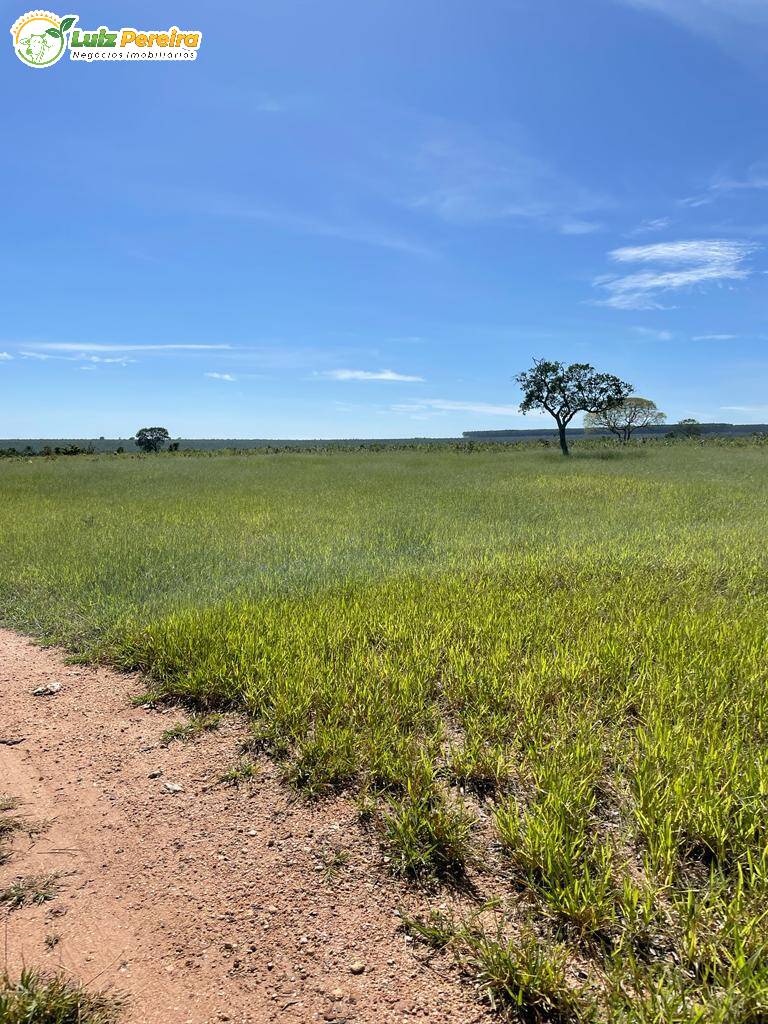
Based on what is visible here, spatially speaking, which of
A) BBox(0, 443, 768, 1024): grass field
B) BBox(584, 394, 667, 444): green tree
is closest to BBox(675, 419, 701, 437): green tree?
BBox(584, 394, 667, 444): green tree

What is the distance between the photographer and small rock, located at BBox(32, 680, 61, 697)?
18.5 feet

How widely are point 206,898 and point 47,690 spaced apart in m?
3.85

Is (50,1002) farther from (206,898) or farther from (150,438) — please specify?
(150,438)

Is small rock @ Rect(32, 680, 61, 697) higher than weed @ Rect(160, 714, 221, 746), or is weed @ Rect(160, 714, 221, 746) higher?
weed @ Rect(160, 714, 221, 746)

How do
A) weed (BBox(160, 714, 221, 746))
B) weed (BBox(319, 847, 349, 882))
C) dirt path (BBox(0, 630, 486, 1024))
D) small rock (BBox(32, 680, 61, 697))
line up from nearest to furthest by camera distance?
dirt path (BBox(0, 630, 486, 1024)), weed (BBox(319, 847, 349, 882)), weed (BBox(160, 714, 221, 746)), small rock (BBox(32, 680, 61, 697))

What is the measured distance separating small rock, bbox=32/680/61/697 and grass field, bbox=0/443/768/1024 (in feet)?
2.32

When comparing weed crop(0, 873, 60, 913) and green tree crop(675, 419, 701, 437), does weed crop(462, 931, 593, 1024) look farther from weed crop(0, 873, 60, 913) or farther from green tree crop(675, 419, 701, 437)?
green tree crop(675, 419, 701, 437)

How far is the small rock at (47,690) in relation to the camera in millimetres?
5637

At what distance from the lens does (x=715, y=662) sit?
5418mm

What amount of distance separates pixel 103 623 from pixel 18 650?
1037mm

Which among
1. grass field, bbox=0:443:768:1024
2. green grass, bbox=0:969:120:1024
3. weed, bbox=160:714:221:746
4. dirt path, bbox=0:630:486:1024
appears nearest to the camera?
green grass, bbox=0:969:120:1024

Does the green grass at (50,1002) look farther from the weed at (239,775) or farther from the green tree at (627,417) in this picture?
the green tree at (627,417)

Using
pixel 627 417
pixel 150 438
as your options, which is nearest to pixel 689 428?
pixel 627 417

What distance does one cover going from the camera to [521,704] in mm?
4539
